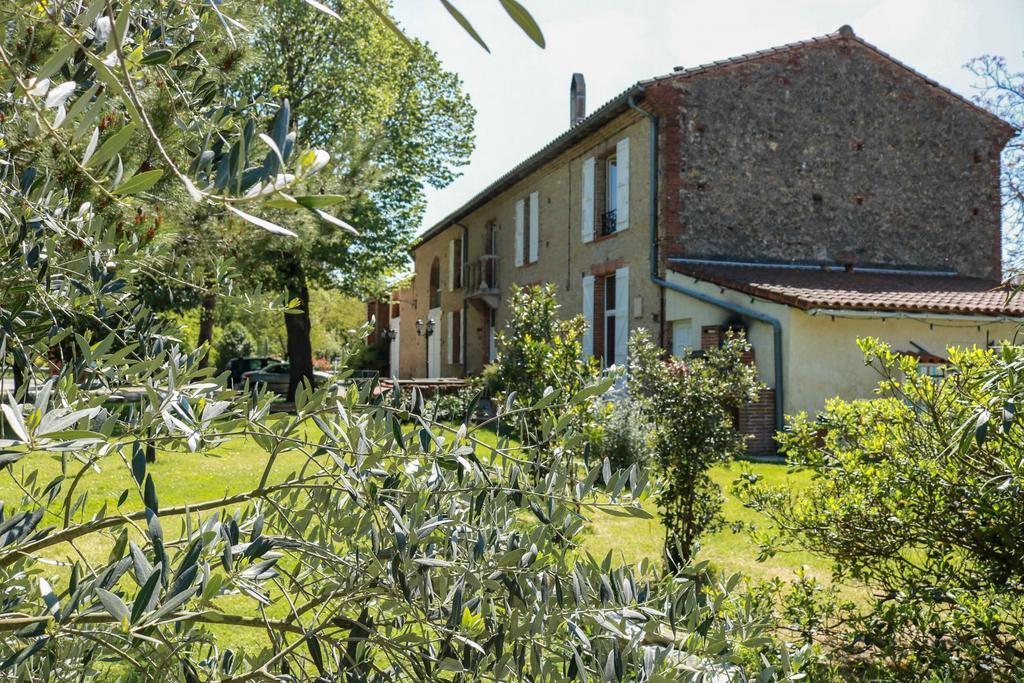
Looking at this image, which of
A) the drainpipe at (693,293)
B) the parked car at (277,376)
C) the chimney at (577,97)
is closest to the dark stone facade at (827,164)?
the drainpipe at (693,293)

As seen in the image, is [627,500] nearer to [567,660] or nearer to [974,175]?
[567,660]

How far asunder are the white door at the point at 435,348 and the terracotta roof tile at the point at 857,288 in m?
15.4

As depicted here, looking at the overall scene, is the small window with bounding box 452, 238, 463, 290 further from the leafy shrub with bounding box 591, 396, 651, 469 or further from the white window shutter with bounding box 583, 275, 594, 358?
the leafy shrub with bounding box 591, 396, 651, 469

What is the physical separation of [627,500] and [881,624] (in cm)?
253

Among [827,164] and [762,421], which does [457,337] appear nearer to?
[827,164]

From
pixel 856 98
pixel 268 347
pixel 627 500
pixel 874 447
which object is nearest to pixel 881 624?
pixel 874 447

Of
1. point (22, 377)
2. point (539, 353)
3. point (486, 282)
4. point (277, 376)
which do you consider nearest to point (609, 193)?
point (486, 282)

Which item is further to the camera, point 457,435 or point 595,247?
point 595,247

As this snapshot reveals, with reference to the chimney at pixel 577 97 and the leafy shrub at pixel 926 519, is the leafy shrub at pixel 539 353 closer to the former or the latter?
the leafy shrub at pixel 926 519

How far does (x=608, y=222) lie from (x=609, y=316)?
1852mm

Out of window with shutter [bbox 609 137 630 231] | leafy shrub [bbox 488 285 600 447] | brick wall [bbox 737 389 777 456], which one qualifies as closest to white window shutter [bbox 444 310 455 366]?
window with shutter [bbox 609 137 630 231]

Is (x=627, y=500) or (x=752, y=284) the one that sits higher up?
(x=752, y=284)

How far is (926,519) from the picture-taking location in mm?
3594

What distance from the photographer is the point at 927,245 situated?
16.1 metres
